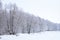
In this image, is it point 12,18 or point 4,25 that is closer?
point 4,25

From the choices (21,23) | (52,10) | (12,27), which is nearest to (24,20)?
(21,23)

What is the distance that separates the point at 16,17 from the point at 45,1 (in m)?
3.57

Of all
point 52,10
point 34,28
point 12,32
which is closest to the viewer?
point 52,10

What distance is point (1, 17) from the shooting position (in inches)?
274

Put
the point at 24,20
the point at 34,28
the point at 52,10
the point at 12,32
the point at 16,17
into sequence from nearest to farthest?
the point at 52,10 < the point at 12,32 < the point at 16,17 < the point at 24,20 < the point at 34,28

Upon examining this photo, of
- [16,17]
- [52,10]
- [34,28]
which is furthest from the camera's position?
[34,28]

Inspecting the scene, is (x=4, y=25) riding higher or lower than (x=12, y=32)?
higher

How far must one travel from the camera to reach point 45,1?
533 cm

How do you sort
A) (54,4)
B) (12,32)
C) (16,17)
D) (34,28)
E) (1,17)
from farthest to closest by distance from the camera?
(34,28) → (16,17) → (12,32) → (1,17) → (54,4)

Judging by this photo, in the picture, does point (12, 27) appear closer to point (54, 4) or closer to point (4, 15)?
point (4, 15)

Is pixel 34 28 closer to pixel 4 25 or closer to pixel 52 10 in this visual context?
pixel 4 25

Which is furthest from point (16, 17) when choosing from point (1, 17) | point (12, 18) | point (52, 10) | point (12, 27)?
point (52, 10)

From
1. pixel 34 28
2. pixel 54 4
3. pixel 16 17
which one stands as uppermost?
pixel 54 4

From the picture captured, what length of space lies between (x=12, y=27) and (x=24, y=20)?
2.06m
